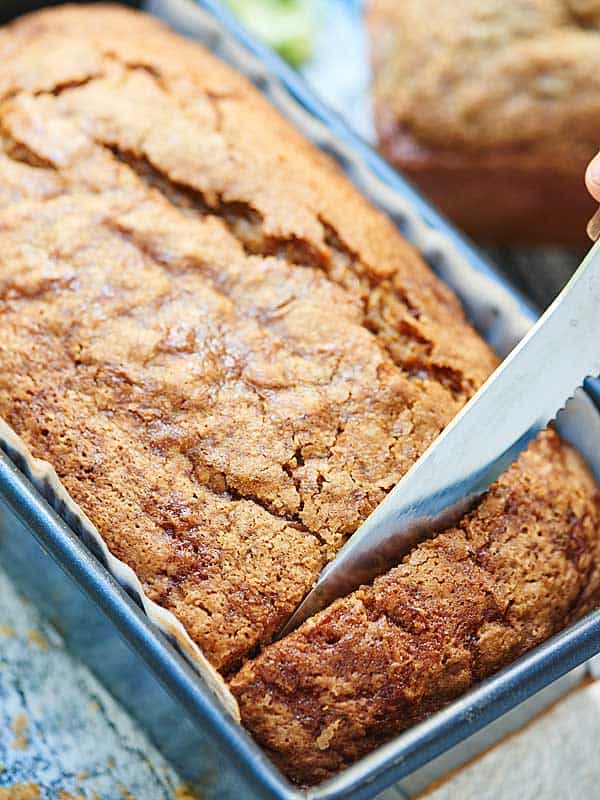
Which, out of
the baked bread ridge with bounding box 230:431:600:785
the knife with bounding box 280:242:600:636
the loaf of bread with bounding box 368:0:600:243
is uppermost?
the loaf of bread with bounding box 368:0:600:243

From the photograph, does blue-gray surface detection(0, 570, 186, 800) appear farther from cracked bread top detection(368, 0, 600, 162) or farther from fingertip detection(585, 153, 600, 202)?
cracked bread top detection(368, 0, 600, 162)

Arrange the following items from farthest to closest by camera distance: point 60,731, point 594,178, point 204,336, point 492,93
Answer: point 492,93, point 60,731, point 204,336, point 594,178

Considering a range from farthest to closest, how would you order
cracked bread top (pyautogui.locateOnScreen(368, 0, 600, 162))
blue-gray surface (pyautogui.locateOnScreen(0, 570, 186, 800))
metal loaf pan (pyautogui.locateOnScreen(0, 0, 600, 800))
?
cracked bread top (pyautogui.locateOnScreen(368, 0, 600, 162)), blue-gray surface (pyautogui.locateOnScreen(0, 570, 186, 800)), metal loaf pan (pyautogui.locateOnScreen(0, 0, 600, 800))

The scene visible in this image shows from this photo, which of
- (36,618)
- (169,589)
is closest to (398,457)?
(169,589)

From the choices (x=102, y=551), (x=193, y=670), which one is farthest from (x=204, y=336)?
(x=193, y=670)

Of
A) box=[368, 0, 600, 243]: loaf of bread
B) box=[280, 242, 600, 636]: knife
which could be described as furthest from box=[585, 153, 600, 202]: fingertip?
box=[368, 0, 600, 243]: loaf of bread

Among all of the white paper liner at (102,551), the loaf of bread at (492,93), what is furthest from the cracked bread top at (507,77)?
the white paper liner at (102,551)

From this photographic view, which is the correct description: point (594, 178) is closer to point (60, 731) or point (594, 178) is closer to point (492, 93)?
point (492, 93)
